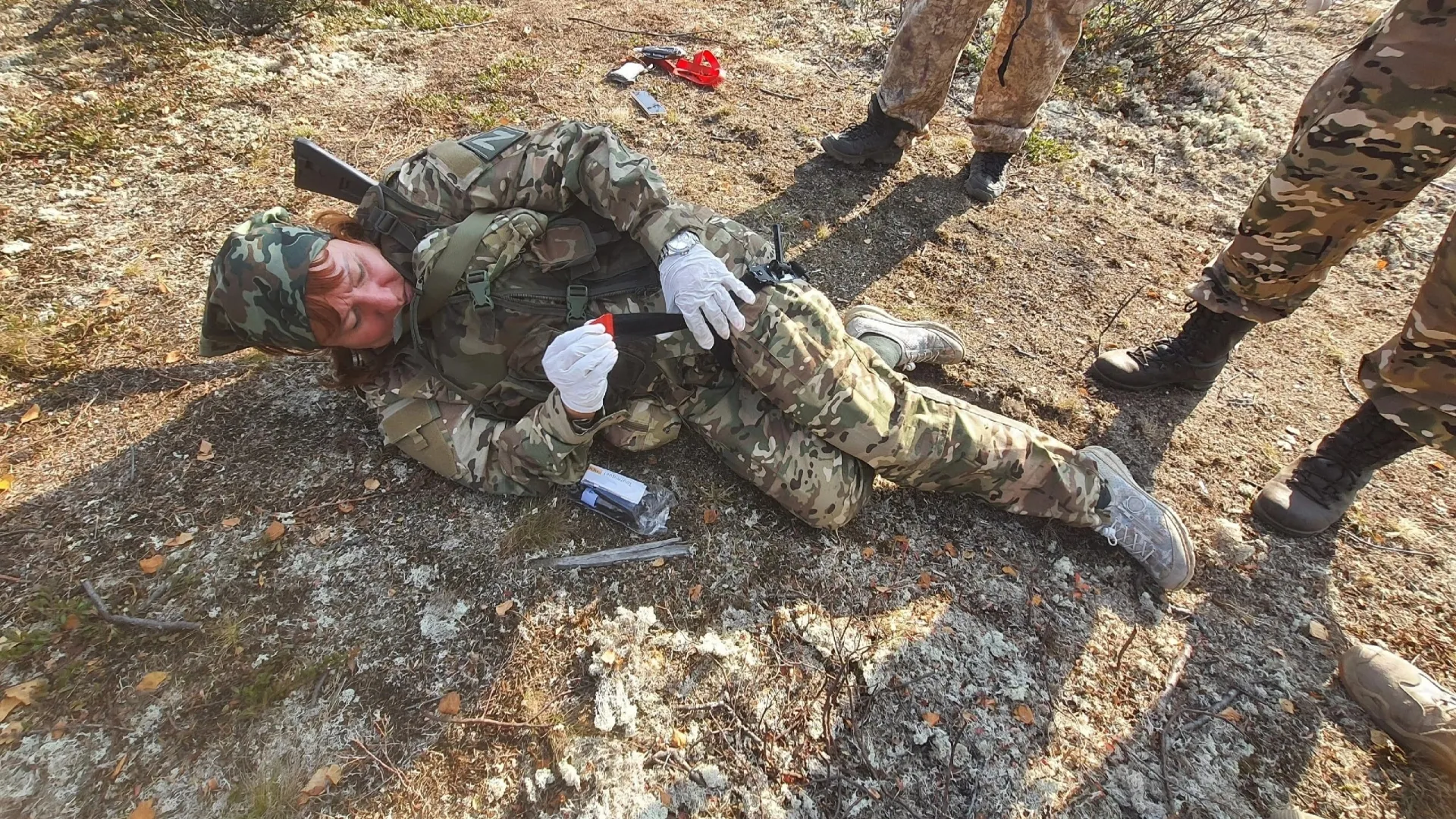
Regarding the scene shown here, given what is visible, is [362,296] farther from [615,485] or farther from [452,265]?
[615,485]

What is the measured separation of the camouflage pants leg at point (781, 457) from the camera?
7.91ft

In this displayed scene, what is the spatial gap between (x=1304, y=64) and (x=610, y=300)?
6.42m

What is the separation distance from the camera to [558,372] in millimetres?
2209

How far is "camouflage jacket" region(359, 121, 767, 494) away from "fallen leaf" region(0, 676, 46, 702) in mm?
1263

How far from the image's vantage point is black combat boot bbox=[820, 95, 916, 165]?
158 inches

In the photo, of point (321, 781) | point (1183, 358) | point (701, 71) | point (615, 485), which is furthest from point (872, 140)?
point (321, 781)

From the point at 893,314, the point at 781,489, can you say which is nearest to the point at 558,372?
the point at 781,489

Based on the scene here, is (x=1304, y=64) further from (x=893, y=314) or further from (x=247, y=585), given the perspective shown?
(x=247, y=585)

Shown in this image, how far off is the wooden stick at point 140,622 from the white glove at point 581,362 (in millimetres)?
1502

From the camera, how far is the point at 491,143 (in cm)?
250

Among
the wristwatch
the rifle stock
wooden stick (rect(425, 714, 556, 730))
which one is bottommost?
wooden stick (rect(425, 714, 556, 730))

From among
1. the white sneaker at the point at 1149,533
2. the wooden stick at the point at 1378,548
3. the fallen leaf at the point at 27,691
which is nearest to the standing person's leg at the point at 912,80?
the white sneaker at the point at 1149,533

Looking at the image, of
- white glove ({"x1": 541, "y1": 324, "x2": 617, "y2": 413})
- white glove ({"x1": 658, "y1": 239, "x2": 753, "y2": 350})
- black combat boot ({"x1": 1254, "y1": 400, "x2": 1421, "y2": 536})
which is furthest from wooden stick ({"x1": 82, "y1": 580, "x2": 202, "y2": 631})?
black combat boot ({"x1": 1254, "y1": 400, "x2": 1421, "y2": 536})

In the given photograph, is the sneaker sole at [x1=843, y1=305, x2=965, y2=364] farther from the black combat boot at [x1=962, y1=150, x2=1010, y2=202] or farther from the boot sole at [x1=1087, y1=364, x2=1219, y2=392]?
the black combat boot at [x1=962, y1=150, x2=1010, y2=202]
